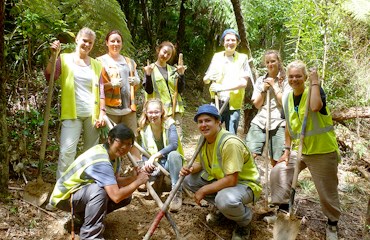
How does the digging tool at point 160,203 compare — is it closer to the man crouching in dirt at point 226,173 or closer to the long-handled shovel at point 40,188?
the man crouching in dirt at point 226,173

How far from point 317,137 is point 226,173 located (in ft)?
3.18

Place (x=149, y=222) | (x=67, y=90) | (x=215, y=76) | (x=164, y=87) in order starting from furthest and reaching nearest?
(x=215, y=76) → (x=164, y=87) → (x=149, y=222) → (x=67, y=90)

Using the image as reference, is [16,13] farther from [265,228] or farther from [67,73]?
[265,228]

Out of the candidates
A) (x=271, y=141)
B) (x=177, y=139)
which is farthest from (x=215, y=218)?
(x=271, y=141)

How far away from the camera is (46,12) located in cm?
449

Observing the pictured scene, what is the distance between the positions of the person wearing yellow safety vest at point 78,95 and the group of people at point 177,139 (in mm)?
10

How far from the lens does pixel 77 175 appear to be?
A: 306cm

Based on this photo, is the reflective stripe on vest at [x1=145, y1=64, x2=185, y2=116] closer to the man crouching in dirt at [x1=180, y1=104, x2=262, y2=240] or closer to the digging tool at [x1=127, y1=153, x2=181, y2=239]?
the man crouching in dirt at [x1=180, y1=104, x2=262, y2=240]

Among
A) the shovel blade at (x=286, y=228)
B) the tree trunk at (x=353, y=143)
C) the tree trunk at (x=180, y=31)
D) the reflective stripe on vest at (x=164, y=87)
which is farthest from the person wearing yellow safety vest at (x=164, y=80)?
the tree trunk at (x=180, y=31)

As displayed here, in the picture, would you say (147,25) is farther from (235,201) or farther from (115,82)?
(235,201)

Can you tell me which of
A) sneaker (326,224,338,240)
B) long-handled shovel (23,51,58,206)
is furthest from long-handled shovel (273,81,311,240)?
long-handled shovel (23,51,58,206)

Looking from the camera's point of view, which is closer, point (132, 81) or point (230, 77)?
point (132, 81)

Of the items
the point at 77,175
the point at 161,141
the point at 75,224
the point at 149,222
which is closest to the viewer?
the point at 77,175

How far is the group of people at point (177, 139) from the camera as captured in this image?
307cm
